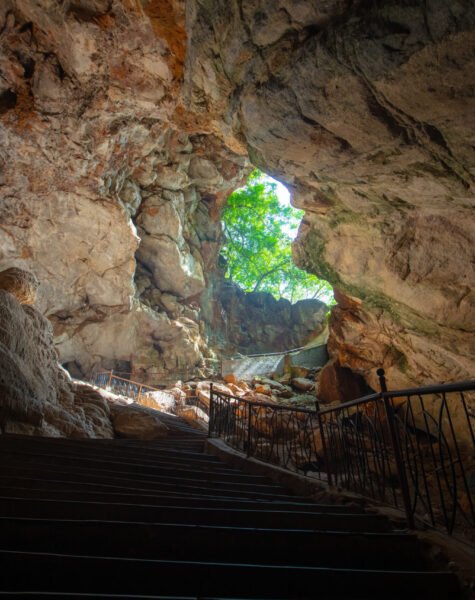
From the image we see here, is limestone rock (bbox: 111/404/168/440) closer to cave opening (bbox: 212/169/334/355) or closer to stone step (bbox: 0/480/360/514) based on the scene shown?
stone step (bbox: 0/480/360/514)

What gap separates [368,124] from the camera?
4.25 metres

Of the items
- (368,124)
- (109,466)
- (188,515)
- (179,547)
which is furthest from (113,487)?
(368,124)

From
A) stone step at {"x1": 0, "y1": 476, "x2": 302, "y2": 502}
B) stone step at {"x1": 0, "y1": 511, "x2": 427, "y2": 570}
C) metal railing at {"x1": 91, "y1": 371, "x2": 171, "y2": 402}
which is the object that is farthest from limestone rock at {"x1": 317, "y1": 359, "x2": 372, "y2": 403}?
stone step at {"x1": 0, "y1": 511, "x2": 427, "y2": 570}

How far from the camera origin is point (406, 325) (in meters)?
8.64

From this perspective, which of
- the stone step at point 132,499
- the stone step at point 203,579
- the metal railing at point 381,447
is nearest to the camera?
the stone step at point 203,579

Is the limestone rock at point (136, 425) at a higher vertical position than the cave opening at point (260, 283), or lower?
lower

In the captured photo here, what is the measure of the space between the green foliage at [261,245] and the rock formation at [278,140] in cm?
776

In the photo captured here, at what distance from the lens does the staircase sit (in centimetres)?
142

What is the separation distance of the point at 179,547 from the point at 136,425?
6221 millimetres

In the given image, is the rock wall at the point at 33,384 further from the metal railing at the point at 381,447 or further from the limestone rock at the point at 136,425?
the metal railing at the point at 381,447

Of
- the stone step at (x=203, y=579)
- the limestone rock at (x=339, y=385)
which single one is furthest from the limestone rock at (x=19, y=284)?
the limestone rock at (x=339, y=385)

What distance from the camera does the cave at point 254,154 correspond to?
148 inches

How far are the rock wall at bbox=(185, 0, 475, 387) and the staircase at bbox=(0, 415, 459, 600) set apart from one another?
14.0 feet

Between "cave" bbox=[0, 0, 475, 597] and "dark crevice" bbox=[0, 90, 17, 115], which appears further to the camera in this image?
"dark crevice" bbox=[0, 90, 17, 115]
